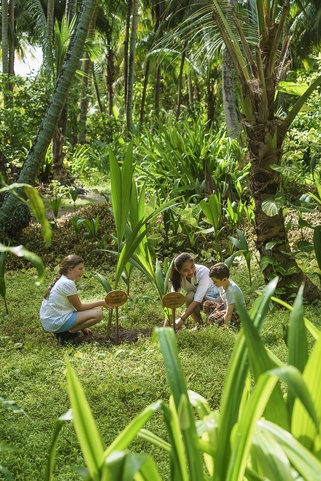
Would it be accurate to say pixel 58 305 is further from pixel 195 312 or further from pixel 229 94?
pixel 229 94

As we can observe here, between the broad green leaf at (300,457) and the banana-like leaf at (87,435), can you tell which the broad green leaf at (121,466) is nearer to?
the banana-like leaf at (87,435)

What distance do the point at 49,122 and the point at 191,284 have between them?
367 cm

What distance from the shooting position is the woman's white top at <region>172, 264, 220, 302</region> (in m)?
5.30

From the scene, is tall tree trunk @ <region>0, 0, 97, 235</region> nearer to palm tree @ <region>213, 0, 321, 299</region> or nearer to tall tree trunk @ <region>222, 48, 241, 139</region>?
palm tree @ <region>213, 0, 321, 299</region>

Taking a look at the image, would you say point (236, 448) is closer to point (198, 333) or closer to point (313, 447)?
point (313, 447)

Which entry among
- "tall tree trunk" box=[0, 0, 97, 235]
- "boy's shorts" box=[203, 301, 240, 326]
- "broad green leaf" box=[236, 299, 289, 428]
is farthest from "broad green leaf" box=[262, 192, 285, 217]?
"tall tree trunk" box=[0, 0, 97, 235]

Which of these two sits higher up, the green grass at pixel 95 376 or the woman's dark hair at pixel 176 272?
the woman's dark hair at pixel 176 272

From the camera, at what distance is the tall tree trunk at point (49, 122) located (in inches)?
314

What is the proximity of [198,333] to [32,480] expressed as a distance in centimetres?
229

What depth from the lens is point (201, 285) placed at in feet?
17.5

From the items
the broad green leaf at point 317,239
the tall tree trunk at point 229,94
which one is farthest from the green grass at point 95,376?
the tall tree trunk at point 229,94

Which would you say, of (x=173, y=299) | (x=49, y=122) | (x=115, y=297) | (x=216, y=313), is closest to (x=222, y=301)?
(x=216, y=313)

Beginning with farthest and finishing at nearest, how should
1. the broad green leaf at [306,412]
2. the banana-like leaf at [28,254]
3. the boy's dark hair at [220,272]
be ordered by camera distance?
the boy's dark hair at [220,272] → the broad green leaf at [306,412] → the banana-like leaf at [28,254]

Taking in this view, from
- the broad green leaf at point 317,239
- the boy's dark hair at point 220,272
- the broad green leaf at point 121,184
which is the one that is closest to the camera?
the broad green leaf at point 121,184
